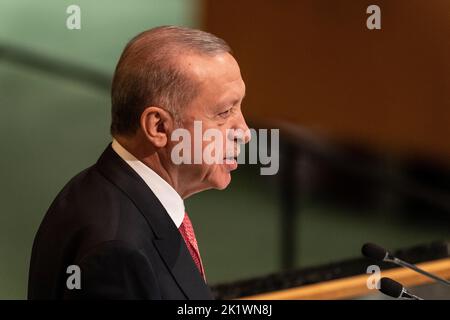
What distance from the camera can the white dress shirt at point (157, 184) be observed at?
1.32 meters

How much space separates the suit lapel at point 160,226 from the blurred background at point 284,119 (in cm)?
118

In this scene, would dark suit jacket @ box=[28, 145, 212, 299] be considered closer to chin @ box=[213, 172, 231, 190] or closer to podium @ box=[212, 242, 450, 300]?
chin @ box=[213, 172, 231, 190]

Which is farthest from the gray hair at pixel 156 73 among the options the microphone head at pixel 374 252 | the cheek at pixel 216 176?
the microphone head at pixel 374 252

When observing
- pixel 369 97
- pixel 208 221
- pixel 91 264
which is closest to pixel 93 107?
pixel 208 221

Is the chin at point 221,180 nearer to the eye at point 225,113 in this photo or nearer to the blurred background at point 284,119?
the eye at point 225,113

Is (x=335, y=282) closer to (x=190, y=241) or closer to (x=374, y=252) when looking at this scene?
(x=374, y=252)

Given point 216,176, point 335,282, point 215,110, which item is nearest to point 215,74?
point 215,110

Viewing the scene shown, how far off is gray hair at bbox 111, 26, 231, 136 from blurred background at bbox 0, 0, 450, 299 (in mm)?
1205

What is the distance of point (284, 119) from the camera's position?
11.3ft

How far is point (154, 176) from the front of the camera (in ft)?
4.35

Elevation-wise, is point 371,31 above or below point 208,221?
above

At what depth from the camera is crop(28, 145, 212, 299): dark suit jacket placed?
3.83ft
